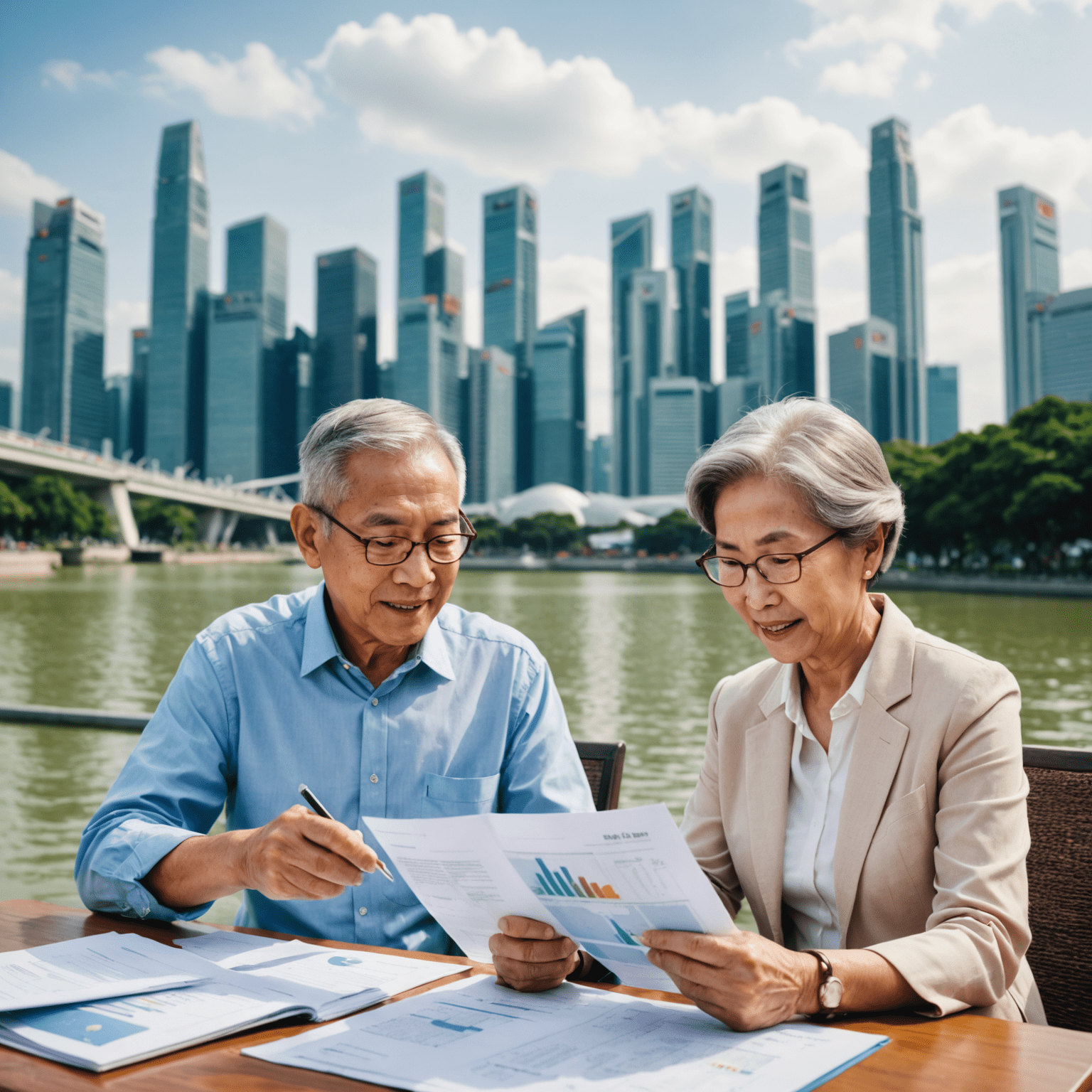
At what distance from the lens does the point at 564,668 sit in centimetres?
1387

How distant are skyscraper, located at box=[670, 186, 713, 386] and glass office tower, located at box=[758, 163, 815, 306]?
10182mm

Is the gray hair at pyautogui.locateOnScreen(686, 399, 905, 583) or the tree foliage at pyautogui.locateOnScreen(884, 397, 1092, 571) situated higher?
the tree foliage at pyautogui.locateOnScreen(884, 397, 1092, 571)

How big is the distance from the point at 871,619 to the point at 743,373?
15859 centimetres

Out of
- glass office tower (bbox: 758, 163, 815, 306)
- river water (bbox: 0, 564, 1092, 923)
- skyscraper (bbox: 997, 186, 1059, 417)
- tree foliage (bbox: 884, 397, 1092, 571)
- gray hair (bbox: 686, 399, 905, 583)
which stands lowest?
river water (bbox: 0, 564, 1092, 923)

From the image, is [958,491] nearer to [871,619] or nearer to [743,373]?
[871,619]

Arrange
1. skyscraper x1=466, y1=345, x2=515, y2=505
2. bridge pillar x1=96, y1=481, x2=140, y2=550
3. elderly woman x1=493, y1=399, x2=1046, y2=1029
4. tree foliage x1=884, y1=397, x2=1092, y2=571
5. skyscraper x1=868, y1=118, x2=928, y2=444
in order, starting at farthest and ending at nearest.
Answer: skyscraper x1=868, y1=118, x2=928, y2=444 < skyscraper x1=466, y1=345, x2=515, y2=505 < bridge pillar x1=96, y1=481, x2=140, y2=550 < tree foliage x1=884, y1=397, x2=1092, y2=571 < elderly woman x1=493, y1=399, x2=1046, y2=1029

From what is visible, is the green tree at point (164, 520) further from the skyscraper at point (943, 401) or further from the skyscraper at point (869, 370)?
the skyscraper at point (943, 401)

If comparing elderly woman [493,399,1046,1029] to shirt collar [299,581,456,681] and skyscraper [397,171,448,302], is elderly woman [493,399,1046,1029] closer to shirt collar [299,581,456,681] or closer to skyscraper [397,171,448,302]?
shirt collar [299,581,456,681]

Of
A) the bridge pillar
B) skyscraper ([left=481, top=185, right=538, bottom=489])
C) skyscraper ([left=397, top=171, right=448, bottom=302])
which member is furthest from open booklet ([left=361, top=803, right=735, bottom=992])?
skyscraper ([left=397, top=171, right=448, bottom=302])

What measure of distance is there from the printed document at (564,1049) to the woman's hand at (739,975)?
0.02 metres

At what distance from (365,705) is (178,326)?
135519 millimetres

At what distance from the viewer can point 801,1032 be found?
3.64ft

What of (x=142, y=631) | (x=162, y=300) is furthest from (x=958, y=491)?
(x=162, y=300)

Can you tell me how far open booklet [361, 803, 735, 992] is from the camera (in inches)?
43.1
